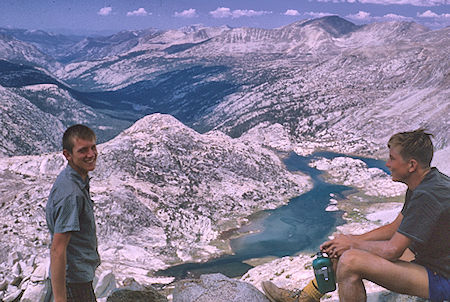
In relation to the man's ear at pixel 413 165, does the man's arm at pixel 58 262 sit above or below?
below

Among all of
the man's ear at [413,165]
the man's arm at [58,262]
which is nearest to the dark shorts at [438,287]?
the man's ear at [413,165]

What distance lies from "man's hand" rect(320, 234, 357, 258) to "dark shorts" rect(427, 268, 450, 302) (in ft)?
6.64

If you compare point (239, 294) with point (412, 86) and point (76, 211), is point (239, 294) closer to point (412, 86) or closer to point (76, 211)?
point (76, 211)

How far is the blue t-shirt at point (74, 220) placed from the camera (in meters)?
7.92

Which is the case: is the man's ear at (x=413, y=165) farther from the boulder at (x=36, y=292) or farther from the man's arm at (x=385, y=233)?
the boulder at (x=36, y=292)

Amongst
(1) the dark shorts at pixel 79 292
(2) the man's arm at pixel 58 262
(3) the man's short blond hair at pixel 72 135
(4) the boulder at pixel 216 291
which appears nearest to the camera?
(2) the man's arm at pixel 58 262

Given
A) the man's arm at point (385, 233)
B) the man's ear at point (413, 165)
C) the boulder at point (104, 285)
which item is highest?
the man's ear at point (413, 165)

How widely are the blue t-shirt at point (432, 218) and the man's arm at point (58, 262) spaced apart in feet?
26.1

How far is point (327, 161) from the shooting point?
155 metres

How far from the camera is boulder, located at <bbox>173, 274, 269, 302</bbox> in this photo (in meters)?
13.2

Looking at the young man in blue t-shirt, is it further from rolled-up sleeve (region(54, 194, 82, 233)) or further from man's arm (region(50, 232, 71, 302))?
man's arm (region(50, 232, 71, 302))

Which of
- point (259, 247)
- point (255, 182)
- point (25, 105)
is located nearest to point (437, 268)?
point (259, 247)

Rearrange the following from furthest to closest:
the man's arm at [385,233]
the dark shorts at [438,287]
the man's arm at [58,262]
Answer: the man's arm at [385,233] < the dark shorts at [438,287] < the man's arm at [58,262]

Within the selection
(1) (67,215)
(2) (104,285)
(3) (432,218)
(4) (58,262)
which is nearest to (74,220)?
(1) (67,215)
